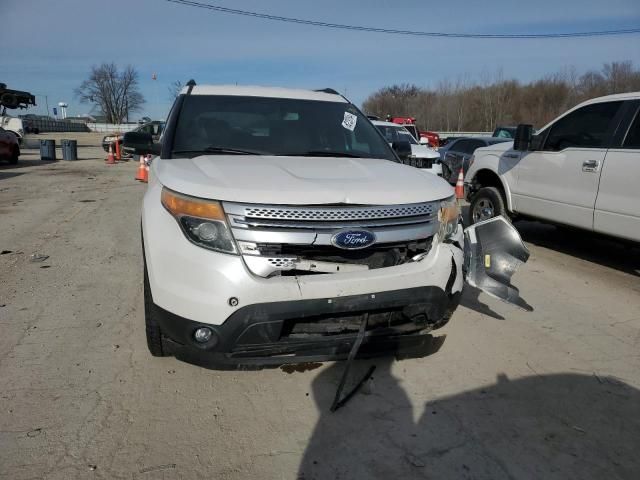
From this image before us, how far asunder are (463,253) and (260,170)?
1380 millimetres

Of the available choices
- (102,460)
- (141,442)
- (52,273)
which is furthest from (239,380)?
(52,273)

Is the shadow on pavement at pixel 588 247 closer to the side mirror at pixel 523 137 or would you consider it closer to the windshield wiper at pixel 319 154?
the side mirror at pixel 523 137

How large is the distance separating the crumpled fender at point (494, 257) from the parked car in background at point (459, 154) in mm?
9554

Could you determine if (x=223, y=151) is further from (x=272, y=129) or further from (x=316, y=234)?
(x=316, y=234)

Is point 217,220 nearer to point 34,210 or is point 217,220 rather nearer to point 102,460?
point 102,460

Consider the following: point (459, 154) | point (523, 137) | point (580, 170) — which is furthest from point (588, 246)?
point (459, 154)

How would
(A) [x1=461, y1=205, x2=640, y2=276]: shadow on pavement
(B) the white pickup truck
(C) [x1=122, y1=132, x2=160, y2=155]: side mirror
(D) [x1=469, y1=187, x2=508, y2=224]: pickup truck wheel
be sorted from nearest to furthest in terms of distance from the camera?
1. (C) [x1=122, y1=132, x2=160, y2=155]: side mirror
2. (B) the white pickup truck
3. (A) [x1=461, y1=205, x2=640, y2=276]: shadow on pavement
4. (D) [x1=469, y1=187, x2=508, y2=224]: pickup truck wheel

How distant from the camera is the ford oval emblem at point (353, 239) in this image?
2.53 meters

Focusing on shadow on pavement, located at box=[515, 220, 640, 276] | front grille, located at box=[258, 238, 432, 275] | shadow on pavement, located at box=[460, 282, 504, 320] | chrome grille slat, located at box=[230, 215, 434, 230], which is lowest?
shadow on pavement, located at box=[460, 282, 504, 320]

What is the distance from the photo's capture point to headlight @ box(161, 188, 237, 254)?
2.46 meters

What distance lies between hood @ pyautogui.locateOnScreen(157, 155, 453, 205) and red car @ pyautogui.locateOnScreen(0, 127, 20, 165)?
18640 mm

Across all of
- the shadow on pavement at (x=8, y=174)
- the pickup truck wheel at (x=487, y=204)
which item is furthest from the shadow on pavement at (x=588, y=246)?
the shadow on pavement at (x=8, y=174)

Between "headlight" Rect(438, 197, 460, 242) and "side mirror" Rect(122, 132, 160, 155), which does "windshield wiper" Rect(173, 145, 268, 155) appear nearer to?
"side mirror" Rect(122, 132, 160, 155)

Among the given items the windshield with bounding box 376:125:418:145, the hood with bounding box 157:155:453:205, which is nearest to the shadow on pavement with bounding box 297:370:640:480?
the hood with bounding box 157:155:453:205
